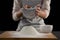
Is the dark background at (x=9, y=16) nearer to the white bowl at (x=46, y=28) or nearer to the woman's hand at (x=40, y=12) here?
the woman's hand at (x=40, y=12)

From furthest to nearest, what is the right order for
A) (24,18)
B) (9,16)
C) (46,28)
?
(9,16)
(24,18)
(46,28)

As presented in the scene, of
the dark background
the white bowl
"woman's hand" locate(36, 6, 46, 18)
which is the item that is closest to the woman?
"woman's hand" locate(36, 6, 46, 18)

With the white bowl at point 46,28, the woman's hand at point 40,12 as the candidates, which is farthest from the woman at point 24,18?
the white bowl at point 46,28

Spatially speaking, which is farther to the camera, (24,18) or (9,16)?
(9,16)

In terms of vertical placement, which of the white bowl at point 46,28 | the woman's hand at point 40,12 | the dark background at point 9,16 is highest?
the woman's hand at point 40,12

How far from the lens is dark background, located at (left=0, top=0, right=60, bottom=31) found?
2.32 meters

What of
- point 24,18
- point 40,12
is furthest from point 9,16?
point 40,12

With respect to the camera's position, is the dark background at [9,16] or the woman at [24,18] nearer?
the woman at [24,18]

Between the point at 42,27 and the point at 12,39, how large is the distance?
0.17 meters

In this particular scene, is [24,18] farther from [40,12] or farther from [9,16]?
[9,16]

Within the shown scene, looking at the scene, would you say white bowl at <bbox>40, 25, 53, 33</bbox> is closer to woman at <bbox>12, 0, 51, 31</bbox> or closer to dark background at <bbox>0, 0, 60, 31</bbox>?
woman at <bbox>12, 0, 51, 31</bbox>

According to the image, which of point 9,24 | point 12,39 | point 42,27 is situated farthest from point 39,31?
point 9,24

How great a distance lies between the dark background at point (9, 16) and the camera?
91.4 inches

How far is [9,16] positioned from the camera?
235 cm
